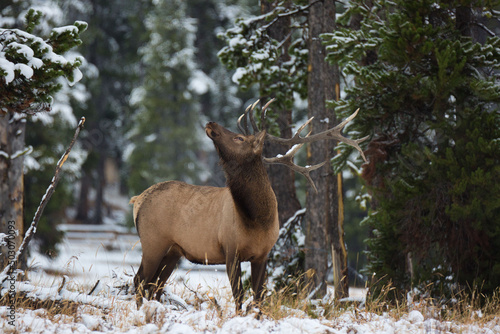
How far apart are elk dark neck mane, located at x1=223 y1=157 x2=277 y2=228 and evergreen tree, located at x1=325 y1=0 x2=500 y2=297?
1.82m

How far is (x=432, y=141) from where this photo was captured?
24.7 feet

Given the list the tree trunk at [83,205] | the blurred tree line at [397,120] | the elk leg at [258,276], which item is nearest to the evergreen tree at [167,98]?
the tree trunk at [83,205]

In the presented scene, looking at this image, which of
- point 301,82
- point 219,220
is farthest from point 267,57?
point 219,220

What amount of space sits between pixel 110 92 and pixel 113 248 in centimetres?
1180

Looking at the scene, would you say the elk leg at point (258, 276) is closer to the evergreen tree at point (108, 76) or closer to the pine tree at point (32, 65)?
the pine tree at point (32, 65)

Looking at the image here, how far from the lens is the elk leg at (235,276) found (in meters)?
5.44

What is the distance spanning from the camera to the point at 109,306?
517 cm

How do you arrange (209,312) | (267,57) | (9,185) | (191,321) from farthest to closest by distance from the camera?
1. (9,185)
2. (267,57)
3. (209,312)
4. (191,321)

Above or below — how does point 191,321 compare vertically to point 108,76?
below

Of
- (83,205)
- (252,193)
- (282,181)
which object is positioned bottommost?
(83,205)

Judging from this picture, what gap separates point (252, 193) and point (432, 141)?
10.2ft

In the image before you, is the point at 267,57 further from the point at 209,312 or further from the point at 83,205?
the point at 83,205

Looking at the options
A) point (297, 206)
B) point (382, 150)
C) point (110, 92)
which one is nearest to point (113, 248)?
point (110, 92)

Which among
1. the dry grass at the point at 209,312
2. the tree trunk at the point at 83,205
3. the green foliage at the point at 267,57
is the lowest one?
the tree trunk at the point at 83,205
